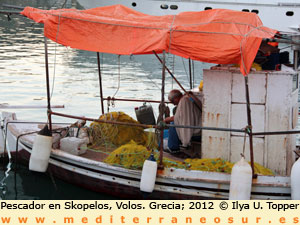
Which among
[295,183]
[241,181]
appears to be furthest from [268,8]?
[241,181]

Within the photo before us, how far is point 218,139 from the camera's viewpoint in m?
8.54

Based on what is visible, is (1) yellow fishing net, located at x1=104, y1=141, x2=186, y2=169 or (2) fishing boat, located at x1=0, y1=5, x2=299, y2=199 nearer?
(2) fishing boat, located at x1=0, y1=5, x2=299, y2=199

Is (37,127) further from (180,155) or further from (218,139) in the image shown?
(218,139)

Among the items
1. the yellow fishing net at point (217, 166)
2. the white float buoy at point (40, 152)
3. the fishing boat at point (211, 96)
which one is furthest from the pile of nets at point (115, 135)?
the yellow fishing net at point (217, 166)

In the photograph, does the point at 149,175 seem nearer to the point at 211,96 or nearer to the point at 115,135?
the point at 211,96

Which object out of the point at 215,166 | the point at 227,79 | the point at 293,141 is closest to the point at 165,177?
the point at 215,166

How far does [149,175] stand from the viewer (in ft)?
26.6

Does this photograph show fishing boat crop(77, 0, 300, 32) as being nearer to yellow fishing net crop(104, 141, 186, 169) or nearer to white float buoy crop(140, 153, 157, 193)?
yellow fishing net crop(104, 141, 186, 169)

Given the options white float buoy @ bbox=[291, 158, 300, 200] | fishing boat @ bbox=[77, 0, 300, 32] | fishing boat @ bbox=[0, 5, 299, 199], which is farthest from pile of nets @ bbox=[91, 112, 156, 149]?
fishing boat @ bbox=[77, 0, 300, 32]

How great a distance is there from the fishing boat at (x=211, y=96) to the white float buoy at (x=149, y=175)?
165 millimetres

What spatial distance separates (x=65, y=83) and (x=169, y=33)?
14588mm

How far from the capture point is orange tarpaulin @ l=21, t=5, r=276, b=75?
764 centimetres

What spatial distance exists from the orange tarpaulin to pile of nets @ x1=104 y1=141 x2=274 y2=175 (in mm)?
1722

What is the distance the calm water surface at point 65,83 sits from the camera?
10.1 m
